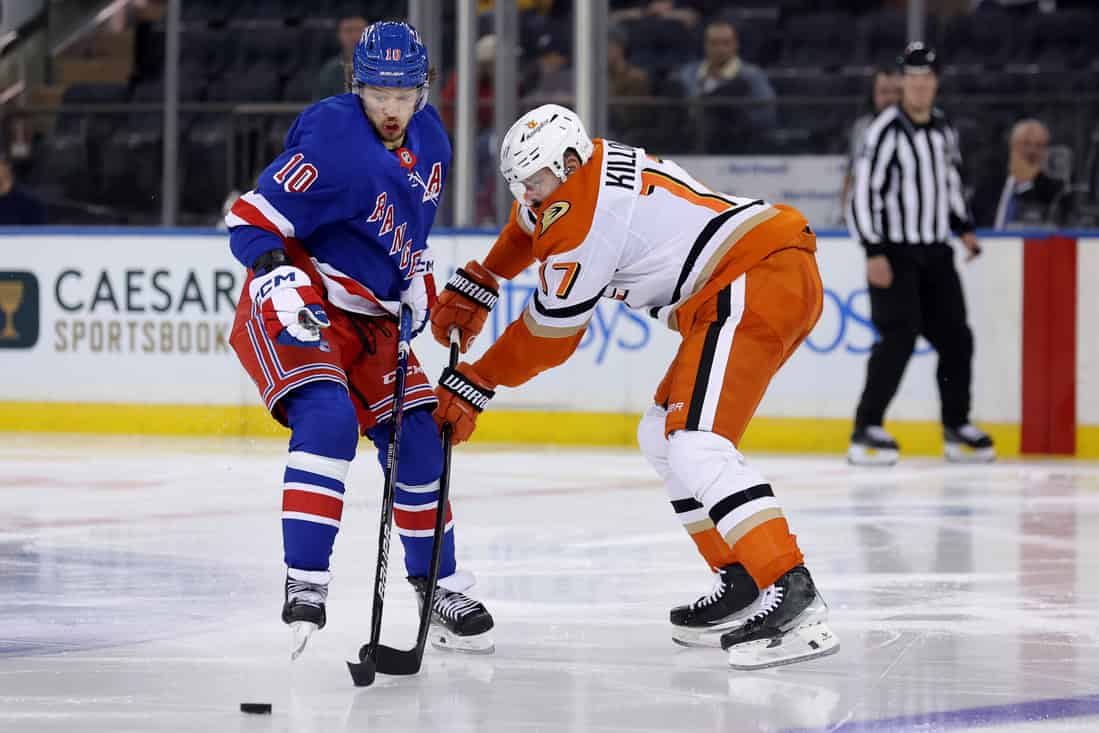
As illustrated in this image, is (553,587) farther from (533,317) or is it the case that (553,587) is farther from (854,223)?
(854,223)

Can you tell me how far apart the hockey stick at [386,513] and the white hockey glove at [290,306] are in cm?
20

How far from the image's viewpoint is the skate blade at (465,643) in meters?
3.66

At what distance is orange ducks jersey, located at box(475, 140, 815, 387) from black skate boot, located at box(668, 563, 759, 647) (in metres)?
0.51

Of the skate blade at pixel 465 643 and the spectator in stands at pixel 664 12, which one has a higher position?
the spectator in stands at pixel 664 12

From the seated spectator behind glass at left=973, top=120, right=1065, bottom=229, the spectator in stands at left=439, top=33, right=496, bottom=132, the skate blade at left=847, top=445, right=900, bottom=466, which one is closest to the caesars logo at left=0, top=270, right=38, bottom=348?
the spectator in stands at left=439, top=33, right=496, bottom=132

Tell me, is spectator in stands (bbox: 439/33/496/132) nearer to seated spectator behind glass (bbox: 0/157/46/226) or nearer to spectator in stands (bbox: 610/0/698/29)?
spectator in stands (bbox: 610/0/698/29)

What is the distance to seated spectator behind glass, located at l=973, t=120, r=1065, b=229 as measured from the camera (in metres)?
8.16

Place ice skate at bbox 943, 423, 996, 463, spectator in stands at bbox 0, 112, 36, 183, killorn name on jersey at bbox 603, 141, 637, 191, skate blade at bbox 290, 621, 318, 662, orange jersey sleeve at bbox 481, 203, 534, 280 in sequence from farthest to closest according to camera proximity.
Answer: spectator in stands at bbox 0, 112, 36, 183
ice skate at bbox 943, 423, 996, 463
orange jersey sleeve at bbox 481, 203, 534, 280
killorn name on jersey at bbox 603, 141, 637, 191
skate blade at bbox 290, 621, 318, 662

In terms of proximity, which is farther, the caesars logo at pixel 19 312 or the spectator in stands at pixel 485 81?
the spectator in stands at pixel 485 81

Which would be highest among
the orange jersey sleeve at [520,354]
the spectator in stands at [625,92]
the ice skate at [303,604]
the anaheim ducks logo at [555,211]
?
the spectator in stands at [625,92]

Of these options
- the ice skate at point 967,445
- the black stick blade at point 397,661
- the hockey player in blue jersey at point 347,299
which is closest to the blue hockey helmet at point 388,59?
the hockey player in blue jersey at point 347,299

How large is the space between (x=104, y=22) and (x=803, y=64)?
4.22m

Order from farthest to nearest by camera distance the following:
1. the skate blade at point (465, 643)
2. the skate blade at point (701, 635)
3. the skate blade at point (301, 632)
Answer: the skate blade at point (701, 635)
the skate blade at point (465, 643)
the skate blade at point (301, 632)

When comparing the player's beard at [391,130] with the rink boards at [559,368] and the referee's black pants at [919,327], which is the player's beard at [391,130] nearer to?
the referee's black pants at [919,327]
